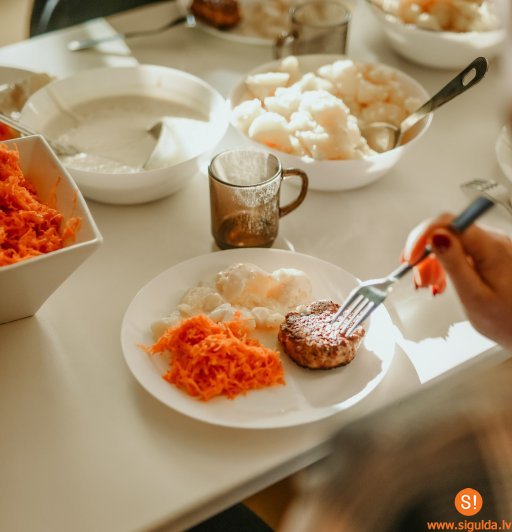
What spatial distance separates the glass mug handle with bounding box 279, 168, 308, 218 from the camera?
46.8 inches

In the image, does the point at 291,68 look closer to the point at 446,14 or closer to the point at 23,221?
the point at 446,14

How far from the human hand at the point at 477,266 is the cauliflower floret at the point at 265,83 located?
0.63 meters

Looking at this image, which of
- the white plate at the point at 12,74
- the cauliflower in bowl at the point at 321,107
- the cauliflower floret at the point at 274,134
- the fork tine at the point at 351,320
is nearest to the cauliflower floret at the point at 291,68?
the cauliflower in bowl at the point at 321,107

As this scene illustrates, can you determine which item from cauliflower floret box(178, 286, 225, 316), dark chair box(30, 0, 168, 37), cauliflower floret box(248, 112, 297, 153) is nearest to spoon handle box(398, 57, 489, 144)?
cauliflower floret box(248, 112, 297, 153)

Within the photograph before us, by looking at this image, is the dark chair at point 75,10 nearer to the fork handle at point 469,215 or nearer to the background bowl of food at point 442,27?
the background bowl of food at point 442,27

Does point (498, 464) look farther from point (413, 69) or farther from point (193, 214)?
point (413, 69)

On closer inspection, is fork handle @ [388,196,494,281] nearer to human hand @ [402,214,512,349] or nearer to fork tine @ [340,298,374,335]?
human hand @ [402,214,512,349]

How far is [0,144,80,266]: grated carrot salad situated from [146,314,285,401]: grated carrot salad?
8.6 inches

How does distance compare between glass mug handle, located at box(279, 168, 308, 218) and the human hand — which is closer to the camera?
the human hand

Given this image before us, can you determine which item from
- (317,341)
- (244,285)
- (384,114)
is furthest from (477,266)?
(384,114)

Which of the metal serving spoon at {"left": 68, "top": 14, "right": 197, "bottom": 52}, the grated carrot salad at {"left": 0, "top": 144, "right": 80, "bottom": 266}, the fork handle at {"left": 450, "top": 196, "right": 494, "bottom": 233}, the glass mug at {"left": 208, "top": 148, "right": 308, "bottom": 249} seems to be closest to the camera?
the fork handle at {"left": 450, "top": 196, "right": 494, "bottom": 233}

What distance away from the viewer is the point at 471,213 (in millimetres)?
816

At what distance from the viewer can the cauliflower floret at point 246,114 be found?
1341 mm

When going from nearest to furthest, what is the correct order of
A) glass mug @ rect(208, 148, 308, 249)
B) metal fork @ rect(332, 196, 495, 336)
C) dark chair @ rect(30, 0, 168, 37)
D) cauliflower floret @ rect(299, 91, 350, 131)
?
metal fork @ rect(332, 196, 495, 336) → glass mug @ rect(208, 148, 308, 249) → cauliflower floret @ rect(299, 91, 350, 131) → dark chair @ rect(30, 0, 168, 37)
